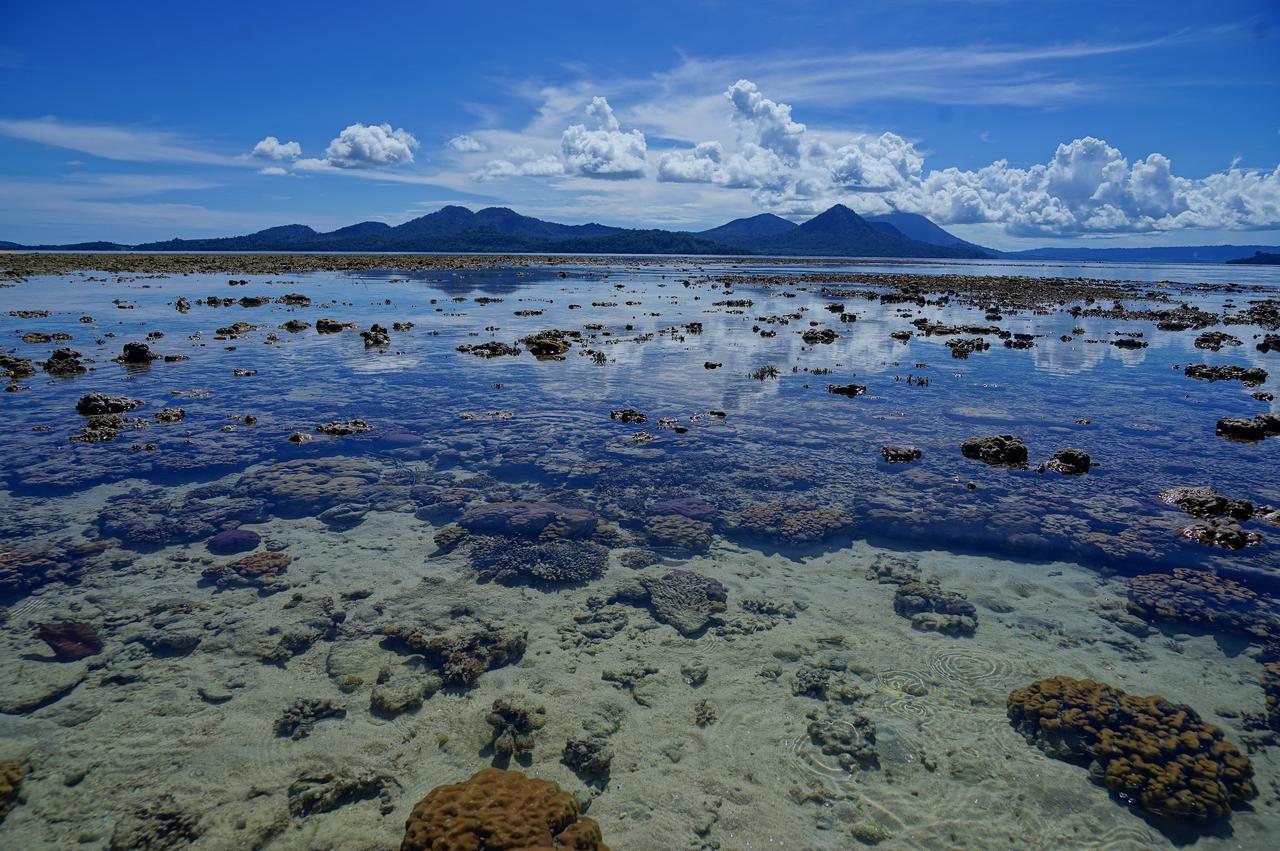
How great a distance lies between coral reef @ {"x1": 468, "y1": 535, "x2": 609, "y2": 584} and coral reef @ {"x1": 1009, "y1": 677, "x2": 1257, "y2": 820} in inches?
256

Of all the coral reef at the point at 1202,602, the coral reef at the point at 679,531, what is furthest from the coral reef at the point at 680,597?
the coral reef at the point at 1202,602

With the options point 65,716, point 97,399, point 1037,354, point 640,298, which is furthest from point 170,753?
point 640,298

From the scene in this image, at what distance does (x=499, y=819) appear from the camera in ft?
17.7

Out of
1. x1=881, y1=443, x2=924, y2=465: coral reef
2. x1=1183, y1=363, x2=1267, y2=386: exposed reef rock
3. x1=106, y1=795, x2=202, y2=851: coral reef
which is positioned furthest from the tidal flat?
x1=1183, y1=363, x2=1267, y2=386: exposed reef rock

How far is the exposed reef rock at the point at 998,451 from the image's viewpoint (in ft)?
52.3

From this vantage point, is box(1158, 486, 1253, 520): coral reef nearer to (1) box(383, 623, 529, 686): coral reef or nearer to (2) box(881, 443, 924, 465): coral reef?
(2) box(881, 443, 924, 465): coral reef

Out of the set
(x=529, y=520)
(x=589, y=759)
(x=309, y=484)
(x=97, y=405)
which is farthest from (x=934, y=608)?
(x=97, y=405)

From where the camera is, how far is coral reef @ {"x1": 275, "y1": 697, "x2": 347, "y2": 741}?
23.6ft

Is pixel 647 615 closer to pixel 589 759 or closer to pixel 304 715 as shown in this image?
pixel 589 759

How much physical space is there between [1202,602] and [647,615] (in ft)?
28.3

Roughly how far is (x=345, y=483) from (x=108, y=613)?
5.31m

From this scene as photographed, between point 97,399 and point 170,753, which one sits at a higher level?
point 97,399

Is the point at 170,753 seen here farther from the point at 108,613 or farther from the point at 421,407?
the point at 421,407

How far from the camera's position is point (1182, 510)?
1305 centimetres
